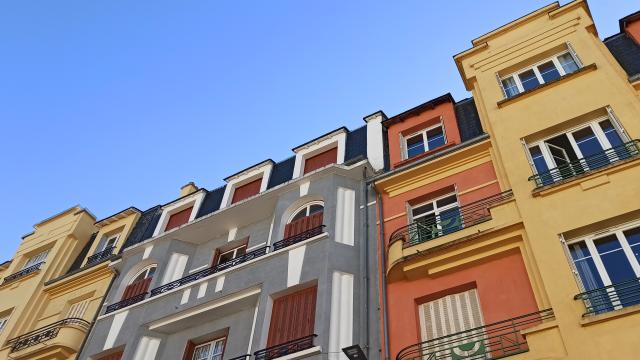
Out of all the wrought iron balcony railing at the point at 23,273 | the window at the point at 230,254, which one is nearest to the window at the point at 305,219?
the window at the point at 230,254

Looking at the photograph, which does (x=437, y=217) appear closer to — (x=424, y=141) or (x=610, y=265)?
(x=424, y=141)

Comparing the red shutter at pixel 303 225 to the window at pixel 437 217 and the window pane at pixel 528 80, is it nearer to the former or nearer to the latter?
the window at pixel 437 217

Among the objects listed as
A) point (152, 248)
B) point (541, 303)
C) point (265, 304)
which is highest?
point (152, 248)

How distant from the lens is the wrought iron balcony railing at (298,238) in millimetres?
14727

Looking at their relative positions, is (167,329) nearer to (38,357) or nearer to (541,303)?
(38,357)

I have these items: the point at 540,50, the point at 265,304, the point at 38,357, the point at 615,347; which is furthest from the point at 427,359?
the point at 38,357

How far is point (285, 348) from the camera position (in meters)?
12.5

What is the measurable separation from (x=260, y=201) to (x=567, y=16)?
10788 mm

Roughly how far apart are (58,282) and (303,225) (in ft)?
36.5

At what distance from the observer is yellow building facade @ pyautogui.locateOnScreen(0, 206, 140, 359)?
59.3 ft

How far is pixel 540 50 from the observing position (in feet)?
50.6

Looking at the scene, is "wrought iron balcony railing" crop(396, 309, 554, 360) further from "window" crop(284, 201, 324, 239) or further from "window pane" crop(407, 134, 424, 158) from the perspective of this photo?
"window pane" crop(407, 134, 424, 158)

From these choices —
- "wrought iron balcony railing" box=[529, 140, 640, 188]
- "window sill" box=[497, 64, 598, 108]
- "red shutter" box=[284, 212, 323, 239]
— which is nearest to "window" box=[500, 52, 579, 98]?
"window sill" box=[497, 64, 598, 108]

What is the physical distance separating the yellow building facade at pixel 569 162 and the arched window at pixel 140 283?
11.9 m
